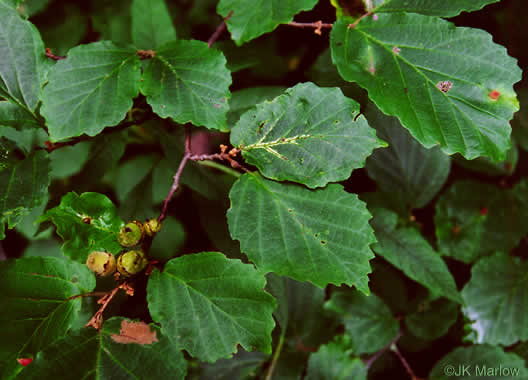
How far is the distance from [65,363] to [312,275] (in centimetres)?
43

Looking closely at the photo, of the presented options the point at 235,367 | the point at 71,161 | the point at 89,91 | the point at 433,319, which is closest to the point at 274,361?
the point at 235,367

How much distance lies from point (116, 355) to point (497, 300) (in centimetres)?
111

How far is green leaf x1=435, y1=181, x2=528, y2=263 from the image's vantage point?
1.24 meters

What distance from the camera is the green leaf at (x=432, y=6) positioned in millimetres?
685

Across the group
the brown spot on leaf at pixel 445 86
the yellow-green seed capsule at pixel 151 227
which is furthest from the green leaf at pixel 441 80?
the yellow-green seed capsule at pixel 151 227

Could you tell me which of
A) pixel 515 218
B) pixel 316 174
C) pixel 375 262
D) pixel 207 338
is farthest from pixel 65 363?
pixel 515 218

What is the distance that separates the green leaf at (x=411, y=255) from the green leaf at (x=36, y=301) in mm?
724

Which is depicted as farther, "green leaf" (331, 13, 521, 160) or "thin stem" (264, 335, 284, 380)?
"thin stem" (264, 335, 284, 380)

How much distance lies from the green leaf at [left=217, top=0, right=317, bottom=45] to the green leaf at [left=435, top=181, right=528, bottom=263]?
2.77ft

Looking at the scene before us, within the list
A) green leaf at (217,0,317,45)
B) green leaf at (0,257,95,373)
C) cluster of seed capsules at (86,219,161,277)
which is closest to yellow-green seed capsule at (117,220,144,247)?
cluster of seed capsules at (86,219,161,277)

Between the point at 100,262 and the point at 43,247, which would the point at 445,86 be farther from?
the point at 43,247

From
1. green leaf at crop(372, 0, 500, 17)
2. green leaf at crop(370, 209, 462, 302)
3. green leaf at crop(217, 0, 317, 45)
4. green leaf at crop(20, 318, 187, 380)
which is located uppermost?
green leaf at crop(372, 0, 500, 17)

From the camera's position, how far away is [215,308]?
67 centimetres

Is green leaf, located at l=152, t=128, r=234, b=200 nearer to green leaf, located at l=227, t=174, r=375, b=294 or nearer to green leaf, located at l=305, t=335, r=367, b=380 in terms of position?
green leaf, located at l=227, t=174, r=375, b=294
